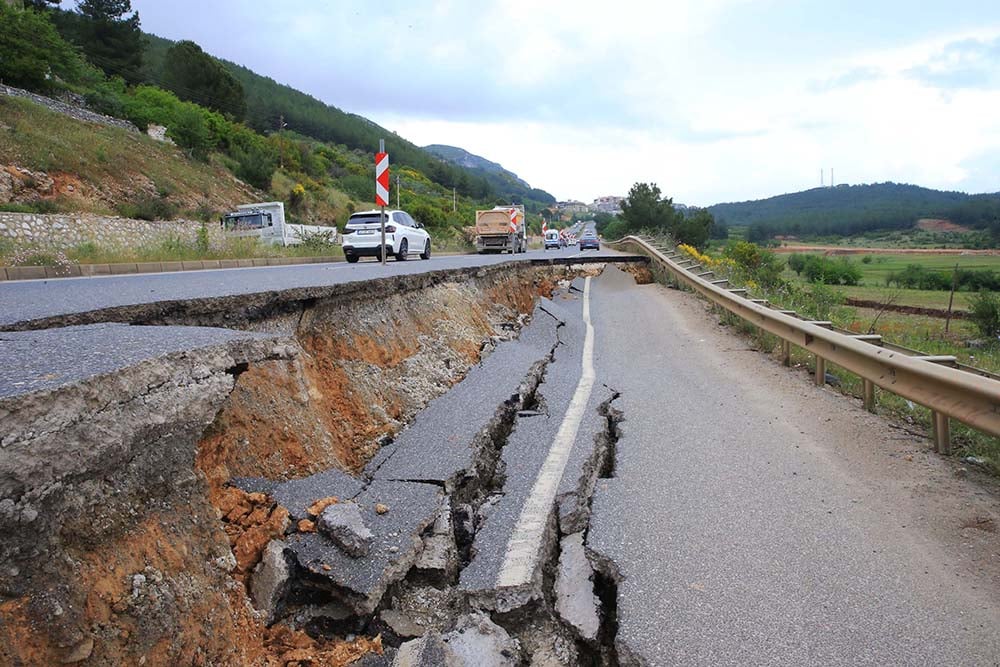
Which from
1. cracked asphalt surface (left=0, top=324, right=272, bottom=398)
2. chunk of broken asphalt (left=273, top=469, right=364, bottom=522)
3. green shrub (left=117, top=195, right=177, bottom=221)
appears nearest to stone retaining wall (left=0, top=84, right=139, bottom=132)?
green shrub (left=117, top=195, right=177, bottom=221)

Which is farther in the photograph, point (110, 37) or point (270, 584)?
point (110, 37)

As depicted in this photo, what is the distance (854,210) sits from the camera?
10056 centimetres

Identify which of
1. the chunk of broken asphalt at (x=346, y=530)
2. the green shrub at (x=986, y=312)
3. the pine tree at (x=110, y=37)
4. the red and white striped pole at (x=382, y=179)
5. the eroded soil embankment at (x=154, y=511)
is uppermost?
the pine tree at (x=110, y=37)

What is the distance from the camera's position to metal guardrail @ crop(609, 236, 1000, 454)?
3.34 metres

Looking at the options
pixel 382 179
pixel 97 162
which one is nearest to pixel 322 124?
pixel 97 162

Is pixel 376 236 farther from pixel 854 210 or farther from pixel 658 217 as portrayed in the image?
pixel 854 210

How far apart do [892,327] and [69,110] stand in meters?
37.8

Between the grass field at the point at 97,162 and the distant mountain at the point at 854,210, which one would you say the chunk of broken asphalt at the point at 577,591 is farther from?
the distant mountain at the point at 854,210

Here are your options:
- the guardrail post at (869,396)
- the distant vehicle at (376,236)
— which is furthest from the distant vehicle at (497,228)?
the guardrail post at (869,396)

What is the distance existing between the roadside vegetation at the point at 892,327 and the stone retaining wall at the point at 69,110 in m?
32.5

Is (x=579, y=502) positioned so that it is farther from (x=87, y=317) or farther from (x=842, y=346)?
(x=87, y=317)

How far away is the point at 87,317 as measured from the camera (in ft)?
14.0

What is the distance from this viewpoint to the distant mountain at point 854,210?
143 feet

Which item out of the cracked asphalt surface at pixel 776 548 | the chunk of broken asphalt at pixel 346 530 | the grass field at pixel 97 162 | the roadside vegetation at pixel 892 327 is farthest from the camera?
the grass field at pixel 97 162
